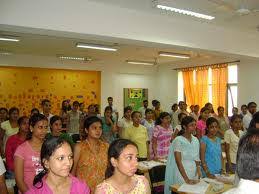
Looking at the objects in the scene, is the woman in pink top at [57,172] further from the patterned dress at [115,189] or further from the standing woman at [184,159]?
the standing woman at [184,159]

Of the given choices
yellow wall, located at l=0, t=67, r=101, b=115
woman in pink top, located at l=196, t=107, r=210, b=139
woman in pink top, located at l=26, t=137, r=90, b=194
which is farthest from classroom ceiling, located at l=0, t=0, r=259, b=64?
woman in pink top, located at l=26, t=137, r=90, b=194

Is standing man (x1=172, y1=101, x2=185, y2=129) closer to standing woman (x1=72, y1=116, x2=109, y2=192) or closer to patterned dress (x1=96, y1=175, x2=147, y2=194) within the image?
standing woman (x1=72, y1=116, x2=109, y2=192)

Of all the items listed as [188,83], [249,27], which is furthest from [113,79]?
[249,27]

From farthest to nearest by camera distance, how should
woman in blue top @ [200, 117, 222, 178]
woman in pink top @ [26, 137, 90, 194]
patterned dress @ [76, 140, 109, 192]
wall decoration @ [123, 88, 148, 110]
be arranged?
wall decoration @ [123, 88, 148, 110] < woman in blue top @ [200, 117, 222, 178] < patterned dress @ [76, 140, 109, 192] < woman in pink top @ [26, 137, 90, 194]

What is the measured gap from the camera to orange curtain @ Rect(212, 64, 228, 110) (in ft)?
33.5

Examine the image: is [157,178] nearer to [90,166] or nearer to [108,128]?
[90,166]

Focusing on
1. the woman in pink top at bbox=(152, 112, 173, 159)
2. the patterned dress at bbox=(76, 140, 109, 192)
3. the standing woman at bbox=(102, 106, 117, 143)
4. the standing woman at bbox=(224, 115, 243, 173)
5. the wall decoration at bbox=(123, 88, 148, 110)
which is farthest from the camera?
the wall decoration at bbox=(123, 88, 148, 110)

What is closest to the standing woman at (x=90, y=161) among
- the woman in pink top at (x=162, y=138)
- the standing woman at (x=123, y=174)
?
the standing woman at (x=123, y=174)

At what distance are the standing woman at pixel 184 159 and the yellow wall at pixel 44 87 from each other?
798 centimetres

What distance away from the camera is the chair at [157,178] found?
393cm

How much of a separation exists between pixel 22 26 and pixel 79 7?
1.02 m

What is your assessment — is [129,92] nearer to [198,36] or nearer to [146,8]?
[198,36]

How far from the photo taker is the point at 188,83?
38.4 ft

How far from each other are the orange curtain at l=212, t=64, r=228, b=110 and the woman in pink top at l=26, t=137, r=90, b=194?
884 centimetres
